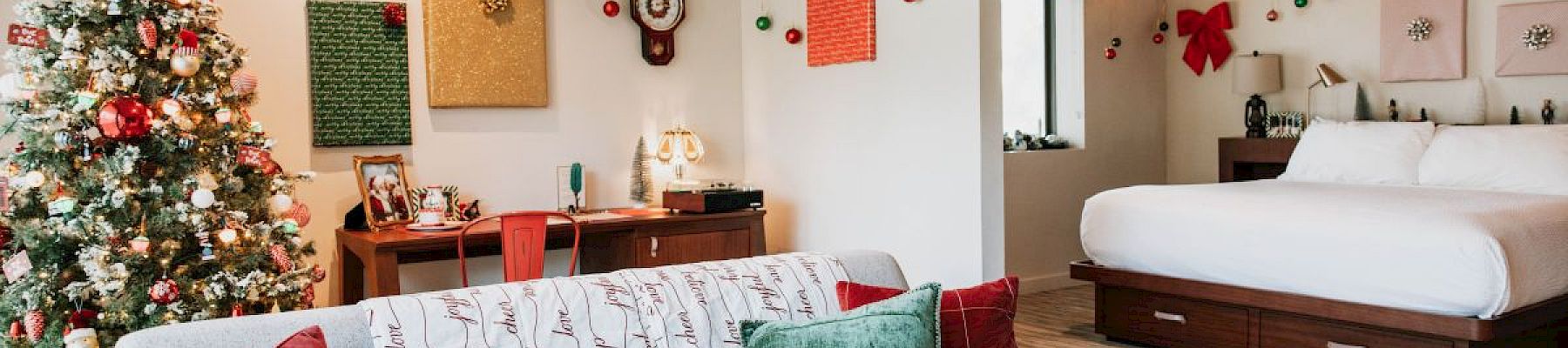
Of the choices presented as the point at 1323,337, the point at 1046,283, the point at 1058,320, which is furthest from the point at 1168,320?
the point at 1046,283

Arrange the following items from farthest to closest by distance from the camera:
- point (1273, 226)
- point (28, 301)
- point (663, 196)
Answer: point (663, 196) < point (1273, 226) < point (28, 301)

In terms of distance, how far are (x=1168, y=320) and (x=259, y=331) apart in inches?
141

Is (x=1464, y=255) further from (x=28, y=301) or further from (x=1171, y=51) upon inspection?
(x=28, y=301)

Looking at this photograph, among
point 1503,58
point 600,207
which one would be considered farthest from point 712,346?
point 1503,58

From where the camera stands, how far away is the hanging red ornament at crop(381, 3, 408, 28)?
17.0ft

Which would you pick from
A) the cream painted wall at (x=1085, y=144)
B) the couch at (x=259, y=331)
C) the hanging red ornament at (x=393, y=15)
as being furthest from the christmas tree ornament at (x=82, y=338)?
the cream painted wall at (x=1085, y=144)

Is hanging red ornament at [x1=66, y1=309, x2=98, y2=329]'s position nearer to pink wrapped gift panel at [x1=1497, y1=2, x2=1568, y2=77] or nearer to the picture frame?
the picture frame

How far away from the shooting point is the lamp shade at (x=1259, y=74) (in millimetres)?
6496

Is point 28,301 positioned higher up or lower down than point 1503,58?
lower down

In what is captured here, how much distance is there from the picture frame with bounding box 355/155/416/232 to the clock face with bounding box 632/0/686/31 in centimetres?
130

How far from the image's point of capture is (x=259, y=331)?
7.54 feet

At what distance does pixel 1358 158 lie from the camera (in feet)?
18.0

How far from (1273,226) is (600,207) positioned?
2.95 m

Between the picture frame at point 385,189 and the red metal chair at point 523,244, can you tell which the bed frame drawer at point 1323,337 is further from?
the picture frame at point 385,189
